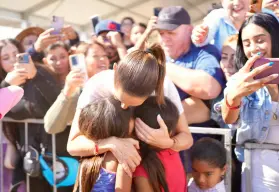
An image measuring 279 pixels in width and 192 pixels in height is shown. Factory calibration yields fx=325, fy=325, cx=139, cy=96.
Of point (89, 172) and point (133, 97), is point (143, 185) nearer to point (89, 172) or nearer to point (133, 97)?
point (89, 172)

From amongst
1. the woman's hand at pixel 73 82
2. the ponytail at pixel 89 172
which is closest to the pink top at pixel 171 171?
the ponytail at pixel 89 172

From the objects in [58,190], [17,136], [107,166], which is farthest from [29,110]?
[107,166]

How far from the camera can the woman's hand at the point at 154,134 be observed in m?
1.21

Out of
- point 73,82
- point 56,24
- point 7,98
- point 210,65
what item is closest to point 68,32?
point 56,24

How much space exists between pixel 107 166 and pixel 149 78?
14.4 inches

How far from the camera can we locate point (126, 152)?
1172mm

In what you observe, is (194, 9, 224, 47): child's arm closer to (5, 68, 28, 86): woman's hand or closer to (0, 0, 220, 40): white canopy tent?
(5, 68, 28, 86): woman's hand

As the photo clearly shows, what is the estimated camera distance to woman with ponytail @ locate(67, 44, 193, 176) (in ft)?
3.79

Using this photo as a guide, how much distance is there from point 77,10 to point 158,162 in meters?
7.73

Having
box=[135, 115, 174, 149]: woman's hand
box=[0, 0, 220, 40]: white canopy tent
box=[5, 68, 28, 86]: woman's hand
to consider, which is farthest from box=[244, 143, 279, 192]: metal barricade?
box=[0, 0, 220, 40]: white canopy tent

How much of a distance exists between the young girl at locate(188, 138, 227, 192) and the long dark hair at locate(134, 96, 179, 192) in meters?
0.40

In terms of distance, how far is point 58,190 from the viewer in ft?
7.55

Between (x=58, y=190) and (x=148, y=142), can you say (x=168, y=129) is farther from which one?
(x=58, y=190)

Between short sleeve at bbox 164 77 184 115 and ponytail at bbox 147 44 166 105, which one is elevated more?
ponytail at bbox 147 44 166 105
